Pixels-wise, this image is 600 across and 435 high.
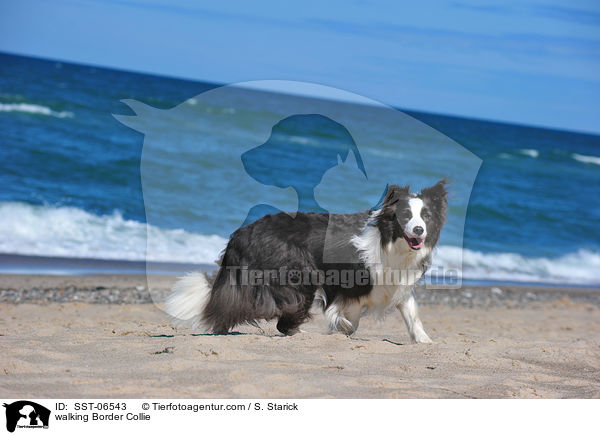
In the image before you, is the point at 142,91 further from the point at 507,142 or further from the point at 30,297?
the point at 30,297

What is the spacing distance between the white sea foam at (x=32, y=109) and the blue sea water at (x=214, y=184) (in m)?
0.07

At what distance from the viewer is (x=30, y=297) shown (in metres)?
8.66

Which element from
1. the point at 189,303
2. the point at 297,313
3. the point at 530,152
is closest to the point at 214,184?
the point at 189,303

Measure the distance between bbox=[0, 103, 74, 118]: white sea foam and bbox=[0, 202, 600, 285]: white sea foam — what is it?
42.2 feet

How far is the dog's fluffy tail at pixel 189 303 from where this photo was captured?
6.30m

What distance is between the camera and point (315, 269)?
615cm

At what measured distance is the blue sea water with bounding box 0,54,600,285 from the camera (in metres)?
12.8

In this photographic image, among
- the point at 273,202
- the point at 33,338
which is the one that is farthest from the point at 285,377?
the point at 273,202

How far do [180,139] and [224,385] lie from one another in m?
19.8

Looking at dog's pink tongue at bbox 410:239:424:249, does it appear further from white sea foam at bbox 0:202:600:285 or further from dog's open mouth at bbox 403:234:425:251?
white sea foam at bbox 0:202:600:285

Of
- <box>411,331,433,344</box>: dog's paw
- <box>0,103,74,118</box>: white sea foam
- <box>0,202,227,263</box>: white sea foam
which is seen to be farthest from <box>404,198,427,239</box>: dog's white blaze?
<box>0,103,74,118</box>: white sea foam

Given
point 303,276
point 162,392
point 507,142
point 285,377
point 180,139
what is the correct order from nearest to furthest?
point 162,392, point 285,377, point 303,276, point 180,139, point 507,142

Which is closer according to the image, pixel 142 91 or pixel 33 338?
pixel 33 338
